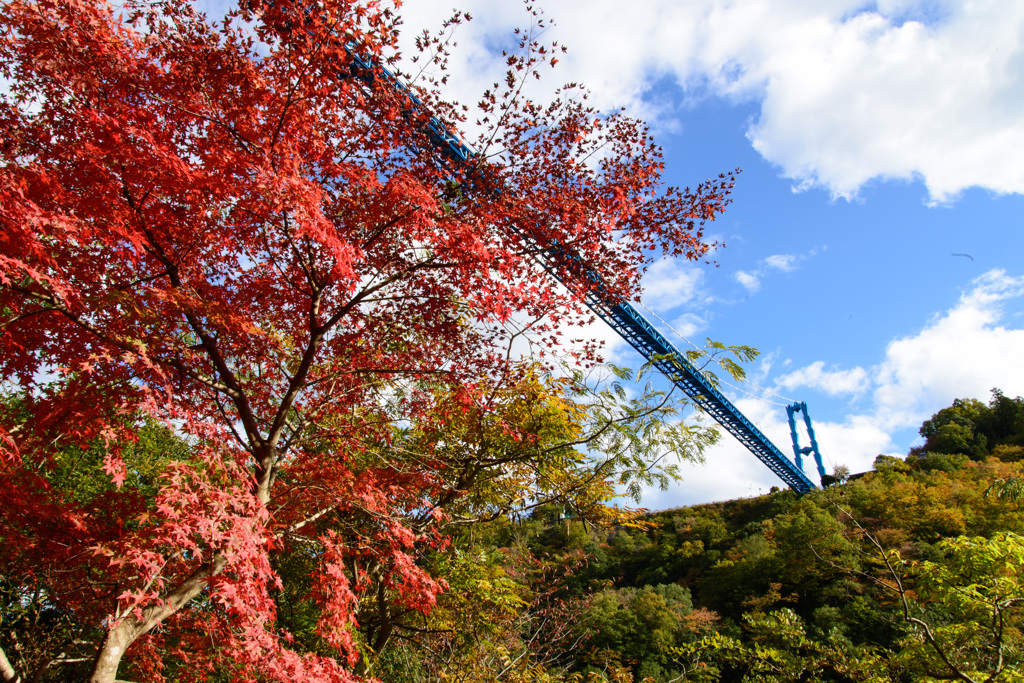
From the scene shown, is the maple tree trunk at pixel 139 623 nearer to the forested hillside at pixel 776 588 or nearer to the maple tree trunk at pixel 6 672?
the maple tree trunk at pixel 6 672

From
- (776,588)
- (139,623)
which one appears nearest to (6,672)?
(139,623)

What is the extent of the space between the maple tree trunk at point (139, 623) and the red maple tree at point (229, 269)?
0.04 feet

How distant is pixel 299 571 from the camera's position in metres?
6.66

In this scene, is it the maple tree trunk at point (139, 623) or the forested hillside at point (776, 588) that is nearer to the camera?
the maple tree trunk at point (139, 623)

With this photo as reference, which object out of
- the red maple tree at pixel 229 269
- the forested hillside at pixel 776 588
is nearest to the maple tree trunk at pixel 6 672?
the red maple tree at pixel 229 269

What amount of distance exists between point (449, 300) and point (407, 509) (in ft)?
7.37

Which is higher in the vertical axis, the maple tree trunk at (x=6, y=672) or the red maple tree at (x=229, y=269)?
the red maple tree at (x=229, y=269)

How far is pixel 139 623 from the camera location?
255 centimetres

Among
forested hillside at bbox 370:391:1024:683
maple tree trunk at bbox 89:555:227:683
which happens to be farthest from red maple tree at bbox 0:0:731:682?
forested hillside at bbox 370:391:1024:683

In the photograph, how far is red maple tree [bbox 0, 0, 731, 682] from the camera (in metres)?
2.58

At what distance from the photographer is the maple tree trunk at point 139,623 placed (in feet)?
7.87

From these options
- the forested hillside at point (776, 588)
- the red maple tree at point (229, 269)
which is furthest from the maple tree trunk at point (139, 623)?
the forested hillside at point (776, 588)

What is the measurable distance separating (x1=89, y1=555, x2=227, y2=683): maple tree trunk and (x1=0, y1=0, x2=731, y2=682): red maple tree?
11mm

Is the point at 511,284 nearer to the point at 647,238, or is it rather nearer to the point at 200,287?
the point at 647,238
